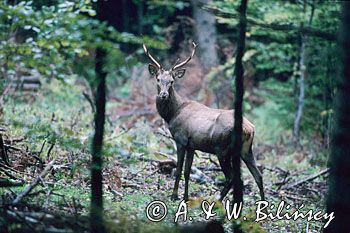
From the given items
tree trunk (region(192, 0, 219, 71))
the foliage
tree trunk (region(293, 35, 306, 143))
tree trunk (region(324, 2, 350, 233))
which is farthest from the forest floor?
tree trunk (region(192, 0, 219, 71))

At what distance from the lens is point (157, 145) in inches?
468

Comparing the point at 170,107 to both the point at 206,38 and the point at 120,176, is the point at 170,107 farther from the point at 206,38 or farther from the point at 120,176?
the point at 206,38

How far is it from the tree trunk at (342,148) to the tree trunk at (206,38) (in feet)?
43.9

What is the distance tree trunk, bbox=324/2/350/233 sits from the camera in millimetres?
4230

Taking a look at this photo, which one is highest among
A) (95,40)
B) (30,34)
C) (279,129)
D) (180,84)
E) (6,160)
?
(95,40)

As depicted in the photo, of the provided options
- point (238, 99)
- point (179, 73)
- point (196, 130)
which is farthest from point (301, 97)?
point (238, 99)

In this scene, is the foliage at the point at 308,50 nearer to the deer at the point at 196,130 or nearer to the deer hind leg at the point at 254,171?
the deer at the point at 196,130

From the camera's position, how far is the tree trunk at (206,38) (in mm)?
18016

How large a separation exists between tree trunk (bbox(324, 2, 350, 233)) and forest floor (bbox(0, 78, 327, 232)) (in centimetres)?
104

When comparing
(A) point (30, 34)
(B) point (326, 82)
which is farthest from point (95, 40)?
(A) point (30, 34)

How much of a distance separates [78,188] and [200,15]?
12207 millimetres

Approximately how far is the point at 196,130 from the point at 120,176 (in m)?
1.41

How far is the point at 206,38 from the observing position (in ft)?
60.9

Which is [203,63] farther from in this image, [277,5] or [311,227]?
[311,227]
